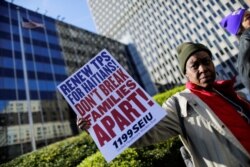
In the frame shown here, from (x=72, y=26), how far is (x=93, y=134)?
54.9 metres

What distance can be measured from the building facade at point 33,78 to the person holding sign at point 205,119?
982 inches

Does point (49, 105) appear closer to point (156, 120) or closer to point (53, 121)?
point (53, 121)

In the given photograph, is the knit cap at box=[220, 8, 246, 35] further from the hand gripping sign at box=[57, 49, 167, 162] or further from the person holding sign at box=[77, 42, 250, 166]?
the hand gripping sign at box=[57, 49, 167, 162]

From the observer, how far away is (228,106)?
6.55 feet

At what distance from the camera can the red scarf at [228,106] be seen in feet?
6.12

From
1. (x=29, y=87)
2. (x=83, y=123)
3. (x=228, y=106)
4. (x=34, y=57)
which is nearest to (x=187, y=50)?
(x=228, y=106)

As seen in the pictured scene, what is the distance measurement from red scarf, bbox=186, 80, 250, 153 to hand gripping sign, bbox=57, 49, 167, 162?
363 mm

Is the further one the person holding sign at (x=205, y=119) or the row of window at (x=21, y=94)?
the row of window at (x=21, y=94)

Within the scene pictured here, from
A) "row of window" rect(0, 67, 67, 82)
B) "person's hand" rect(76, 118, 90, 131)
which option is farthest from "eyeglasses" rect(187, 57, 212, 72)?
"row of window" rect(0, 67, 67, 82)

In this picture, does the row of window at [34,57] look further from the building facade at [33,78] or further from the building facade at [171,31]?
the building facade at [171,31]

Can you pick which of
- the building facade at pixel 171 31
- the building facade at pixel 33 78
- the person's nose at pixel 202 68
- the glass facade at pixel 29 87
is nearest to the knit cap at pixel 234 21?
the person's nose at pixel 202 68

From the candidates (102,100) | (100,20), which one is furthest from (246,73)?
(100,20)

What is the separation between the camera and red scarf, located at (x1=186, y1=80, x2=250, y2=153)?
186cm

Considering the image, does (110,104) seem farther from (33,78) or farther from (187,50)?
(33,78)
